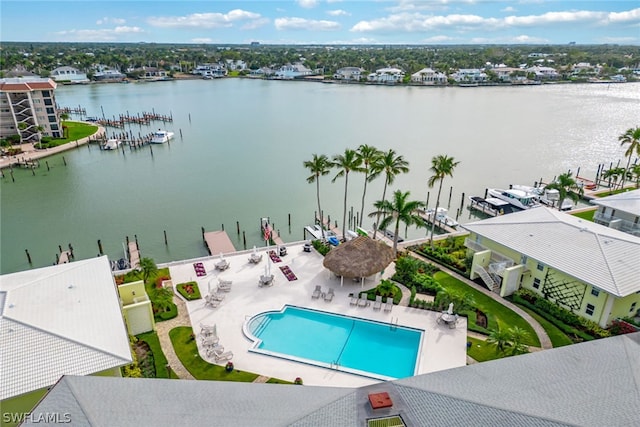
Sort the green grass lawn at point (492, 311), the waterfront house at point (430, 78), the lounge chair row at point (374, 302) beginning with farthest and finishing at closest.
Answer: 1. the waterfront house at point (430, 78)
2. the lounge chair row at point (374, 302)
3. the green grass lawn at point (492, 311)

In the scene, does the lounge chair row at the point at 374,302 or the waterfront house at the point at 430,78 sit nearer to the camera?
the lounge chair row at the point at 374,302

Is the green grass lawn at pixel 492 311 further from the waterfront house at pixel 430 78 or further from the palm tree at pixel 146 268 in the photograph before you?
the waterfront house at pixel 430 78

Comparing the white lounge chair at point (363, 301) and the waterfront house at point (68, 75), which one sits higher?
the waterfront house at point (68, 75)

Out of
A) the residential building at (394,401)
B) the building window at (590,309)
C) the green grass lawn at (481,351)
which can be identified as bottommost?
the green grass lawn at (481,351)

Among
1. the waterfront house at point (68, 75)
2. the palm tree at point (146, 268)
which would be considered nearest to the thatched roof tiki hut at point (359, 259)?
the palm tree at point (146, 268)

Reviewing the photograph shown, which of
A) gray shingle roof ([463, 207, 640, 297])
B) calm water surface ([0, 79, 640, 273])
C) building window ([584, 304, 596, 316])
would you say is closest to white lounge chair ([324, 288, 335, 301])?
gray shingle roof ([463, 207, 640, 297])

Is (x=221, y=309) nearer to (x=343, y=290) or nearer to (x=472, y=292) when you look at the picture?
(x=343, y=290)

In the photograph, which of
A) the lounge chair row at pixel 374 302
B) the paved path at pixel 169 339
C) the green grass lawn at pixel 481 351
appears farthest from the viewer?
the lounge chair row at pixel 374 302

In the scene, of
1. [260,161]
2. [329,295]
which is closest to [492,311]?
[329,295]

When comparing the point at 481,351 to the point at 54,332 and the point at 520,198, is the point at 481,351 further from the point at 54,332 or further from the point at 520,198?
the point at 520,198
